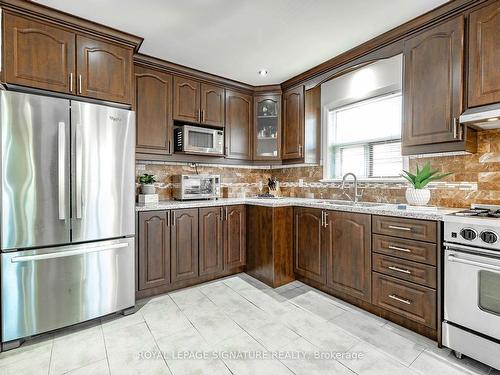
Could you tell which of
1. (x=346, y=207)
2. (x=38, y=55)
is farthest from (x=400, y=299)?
(x=38, y=55)

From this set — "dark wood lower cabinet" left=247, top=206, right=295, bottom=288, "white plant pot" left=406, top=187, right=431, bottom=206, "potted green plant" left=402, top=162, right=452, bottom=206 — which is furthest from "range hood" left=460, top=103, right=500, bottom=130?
"dark wood lower cabinet" left=247, top=206, right=295, bottom=288

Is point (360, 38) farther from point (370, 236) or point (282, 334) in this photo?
point (282, 334)

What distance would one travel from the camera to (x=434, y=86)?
7.14 feet

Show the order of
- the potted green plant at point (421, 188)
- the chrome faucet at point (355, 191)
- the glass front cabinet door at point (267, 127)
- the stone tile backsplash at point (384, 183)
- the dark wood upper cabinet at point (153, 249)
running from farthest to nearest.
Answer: the glass front cabinet door at point (267, 127), the chrome faucet at point (355, 191), the dark wood upper cabinet at point (153, 249), the potted green plant at point (421, 188), the stone tile backsplash at point (384, 183)

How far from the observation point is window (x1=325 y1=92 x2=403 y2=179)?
2.82 metres

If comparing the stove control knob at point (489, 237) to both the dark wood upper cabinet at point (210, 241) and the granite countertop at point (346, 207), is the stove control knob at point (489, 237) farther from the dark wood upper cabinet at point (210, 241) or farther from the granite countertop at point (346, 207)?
the dark wood upper cabinet at point (210, 241)

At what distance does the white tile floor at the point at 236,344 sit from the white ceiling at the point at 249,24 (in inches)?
99.7

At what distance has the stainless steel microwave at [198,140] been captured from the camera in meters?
3.12

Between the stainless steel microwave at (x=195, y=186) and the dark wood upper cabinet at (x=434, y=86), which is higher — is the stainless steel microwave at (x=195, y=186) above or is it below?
below

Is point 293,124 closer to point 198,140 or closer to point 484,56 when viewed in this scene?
point 198,140

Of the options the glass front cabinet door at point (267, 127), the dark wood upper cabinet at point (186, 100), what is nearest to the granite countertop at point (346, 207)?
the glass front cabinet door at point (267, 127)

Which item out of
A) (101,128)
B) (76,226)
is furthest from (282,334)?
(101,128)

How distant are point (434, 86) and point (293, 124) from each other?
5.55 feet

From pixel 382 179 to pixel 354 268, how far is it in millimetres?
1026
